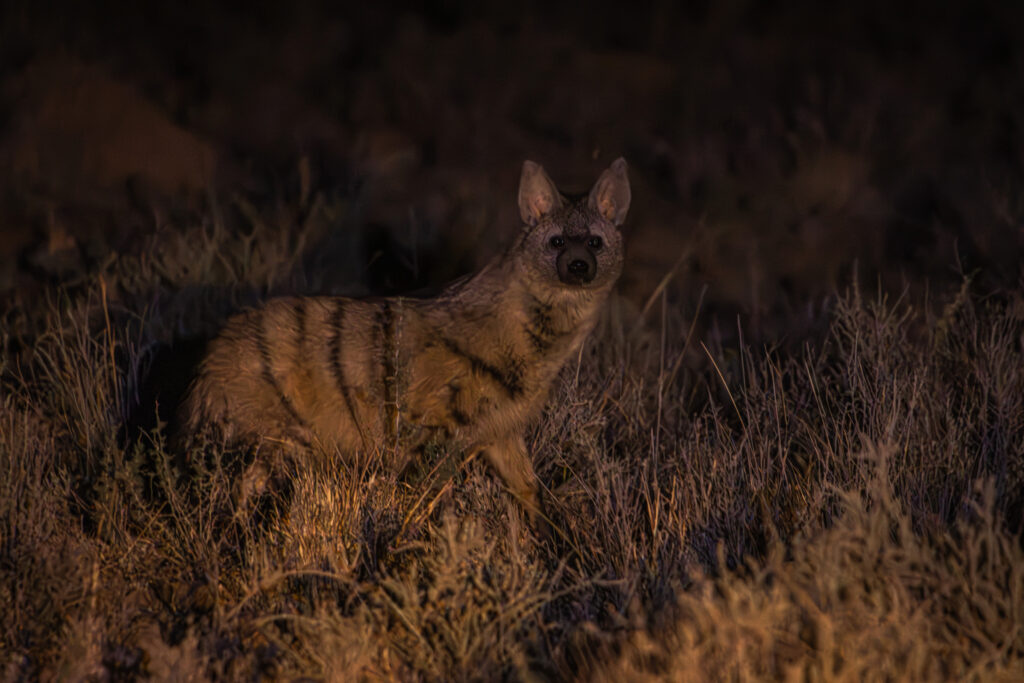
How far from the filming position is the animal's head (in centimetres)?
530

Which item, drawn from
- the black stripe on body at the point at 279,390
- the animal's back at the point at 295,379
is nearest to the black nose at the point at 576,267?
the animal's back at the point at 295,379

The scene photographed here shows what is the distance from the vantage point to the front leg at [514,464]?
5207 mm

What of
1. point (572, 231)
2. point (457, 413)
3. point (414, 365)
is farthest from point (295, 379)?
point (572, 231)

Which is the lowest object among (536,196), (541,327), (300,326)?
(300,326)

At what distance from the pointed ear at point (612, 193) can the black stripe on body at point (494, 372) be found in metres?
1.14

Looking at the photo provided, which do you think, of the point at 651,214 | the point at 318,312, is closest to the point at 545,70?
the point at 651,214

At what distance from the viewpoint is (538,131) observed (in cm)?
1273

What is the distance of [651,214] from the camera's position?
10.7 m

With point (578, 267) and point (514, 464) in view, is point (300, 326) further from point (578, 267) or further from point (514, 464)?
point (578, 267)

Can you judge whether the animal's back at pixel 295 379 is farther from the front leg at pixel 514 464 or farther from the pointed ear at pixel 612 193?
the pointed ear at pixel 612 193

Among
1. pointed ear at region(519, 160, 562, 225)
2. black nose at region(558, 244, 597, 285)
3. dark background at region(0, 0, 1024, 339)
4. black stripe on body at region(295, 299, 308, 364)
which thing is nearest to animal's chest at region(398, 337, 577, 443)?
black nose at region(558, 244, 597, 285)

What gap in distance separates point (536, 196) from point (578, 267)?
58cm

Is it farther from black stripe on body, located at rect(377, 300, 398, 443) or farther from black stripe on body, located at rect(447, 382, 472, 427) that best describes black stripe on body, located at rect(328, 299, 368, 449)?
black stripe on body, located at rect(447, 382, 472, 427)

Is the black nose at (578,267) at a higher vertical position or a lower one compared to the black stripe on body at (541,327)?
higher
